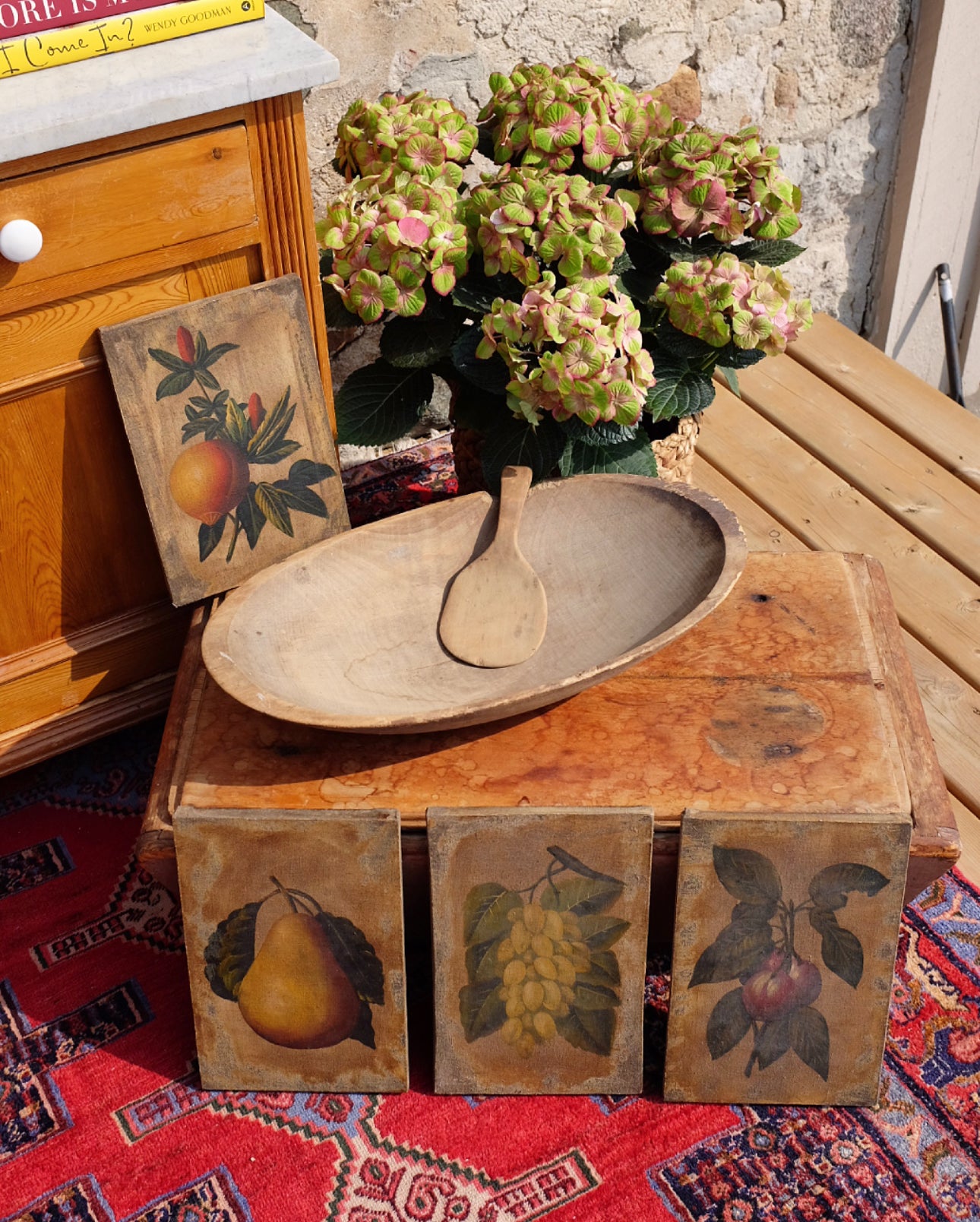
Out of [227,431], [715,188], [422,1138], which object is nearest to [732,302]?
[715,188]


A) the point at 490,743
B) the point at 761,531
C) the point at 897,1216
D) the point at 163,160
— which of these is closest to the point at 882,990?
the point at 897,1216

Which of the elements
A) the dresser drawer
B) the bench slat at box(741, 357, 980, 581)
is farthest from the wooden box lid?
the bench slat at box(741, 357, 980, 581)

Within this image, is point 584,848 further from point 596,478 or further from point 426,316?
point 426,316

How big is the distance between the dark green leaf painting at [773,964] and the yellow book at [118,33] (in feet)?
3.97

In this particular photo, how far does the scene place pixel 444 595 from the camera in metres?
1.70

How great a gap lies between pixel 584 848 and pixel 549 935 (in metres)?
0.12

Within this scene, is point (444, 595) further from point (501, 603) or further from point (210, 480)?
point (210, 480)

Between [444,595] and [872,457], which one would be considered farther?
[872,457]

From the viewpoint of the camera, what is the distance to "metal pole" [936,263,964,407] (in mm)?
3010

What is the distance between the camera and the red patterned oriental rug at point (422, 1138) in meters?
1.42

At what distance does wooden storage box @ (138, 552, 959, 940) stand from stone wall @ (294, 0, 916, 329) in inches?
46.6

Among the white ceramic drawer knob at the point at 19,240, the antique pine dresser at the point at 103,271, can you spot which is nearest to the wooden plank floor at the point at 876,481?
the antique pine dresser at the point at 103,271

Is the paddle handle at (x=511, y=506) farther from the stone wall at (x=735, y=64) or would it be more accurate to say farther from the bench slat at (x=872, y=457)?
the bench slat at (x=872, y=457)

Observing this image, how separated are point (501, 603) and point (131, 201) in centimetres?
69
